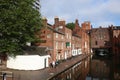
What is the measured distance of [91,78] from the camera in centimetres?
3622

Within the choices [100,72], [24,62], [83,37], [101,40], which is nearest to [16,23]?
[24,62]

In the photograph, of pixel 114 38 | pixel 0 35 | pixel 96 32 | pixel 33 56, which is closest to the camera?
pixel 0 35

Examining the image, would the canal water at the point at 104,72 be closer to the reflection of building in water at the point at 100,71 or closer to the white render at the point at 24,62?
the reflection of building in water at the point at 100,71

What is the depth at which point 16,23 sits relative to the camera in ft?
92.3

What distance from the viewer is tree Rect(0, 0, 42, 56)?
91.0 ft

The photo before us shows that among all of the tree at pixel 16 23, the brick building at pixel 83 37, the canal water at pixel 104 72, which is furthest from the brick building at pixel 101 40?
the tree at pixel 16 23

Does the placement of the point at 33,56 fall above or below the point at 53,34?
below

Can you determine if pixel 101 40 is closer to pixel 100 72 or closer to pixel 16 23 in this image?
pixel 100 72

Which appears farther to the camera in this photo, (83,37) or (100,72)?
(83,37)

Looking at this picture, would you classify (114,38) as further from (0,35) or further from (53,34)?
(0,35)

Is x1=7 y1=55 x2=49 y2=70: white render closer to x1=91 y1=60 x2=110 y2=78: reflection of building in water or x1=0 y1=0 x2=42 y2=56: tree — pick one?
x1=0 y1=0 x2=42 y2=56: tree

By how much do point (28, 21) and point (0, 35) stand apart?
4534 mm

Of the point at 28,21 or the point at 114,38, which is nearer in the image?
the point at 28,21

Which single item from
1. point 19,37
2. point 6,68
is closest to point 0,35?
point 19,37
